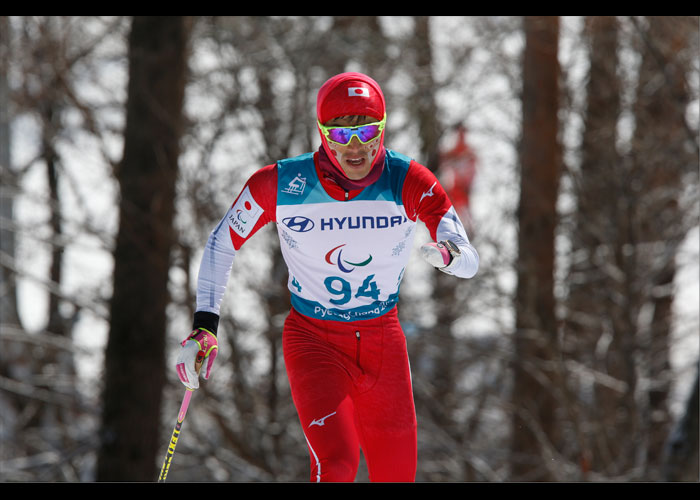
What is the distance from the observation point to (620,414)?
455 inches

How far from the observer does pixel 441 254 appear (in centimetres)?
339

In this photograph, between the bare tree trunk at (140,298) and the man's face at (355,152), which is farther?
the bare tree trunk at (140,298)

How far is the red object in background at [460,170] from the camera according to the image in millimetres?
11188

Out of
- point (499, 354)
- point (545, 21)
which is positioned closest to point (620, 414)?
point (499, 354)

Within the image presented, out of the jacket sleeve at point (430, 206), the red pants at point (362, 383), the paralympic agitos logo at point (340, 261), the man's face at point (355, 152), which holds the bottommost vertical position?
the red pants at point (362, 383)

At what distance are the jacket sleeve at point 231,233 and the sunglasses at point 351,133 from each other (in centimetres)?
31

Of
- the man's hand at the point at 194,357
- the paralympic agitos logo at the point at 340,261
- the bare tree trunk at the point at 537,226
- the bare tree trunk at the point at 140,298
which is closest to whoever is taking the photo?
the man's hand at the point at 194,357

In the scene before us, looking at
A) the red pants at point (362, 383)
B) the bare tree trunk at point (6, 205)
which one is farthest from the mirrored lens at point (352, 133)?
the bare tree trunk at point (6, 205)

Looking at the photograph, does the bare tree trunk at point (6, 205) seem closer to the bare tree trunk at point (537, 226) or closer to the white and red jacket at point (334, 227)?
the bare tree trunk at point (537, 226)

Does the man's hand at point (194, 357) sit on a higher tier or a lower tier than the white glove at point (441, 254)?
lower

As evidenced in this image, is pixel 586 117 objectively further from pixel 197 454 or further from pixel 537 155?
pixel 197 454

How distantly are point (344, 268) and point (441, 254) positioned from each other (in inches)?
21.6

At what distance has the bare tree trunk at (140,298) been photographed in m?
8.89

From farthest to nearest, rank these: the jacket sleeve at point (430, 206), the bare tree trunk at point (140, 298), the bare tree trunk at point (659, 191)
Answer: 1. the bare tree trunk at point (659, 191)
2. the bare tree trunk at point (140, 298)
3. the jacket sleeve at point (430, 206)
